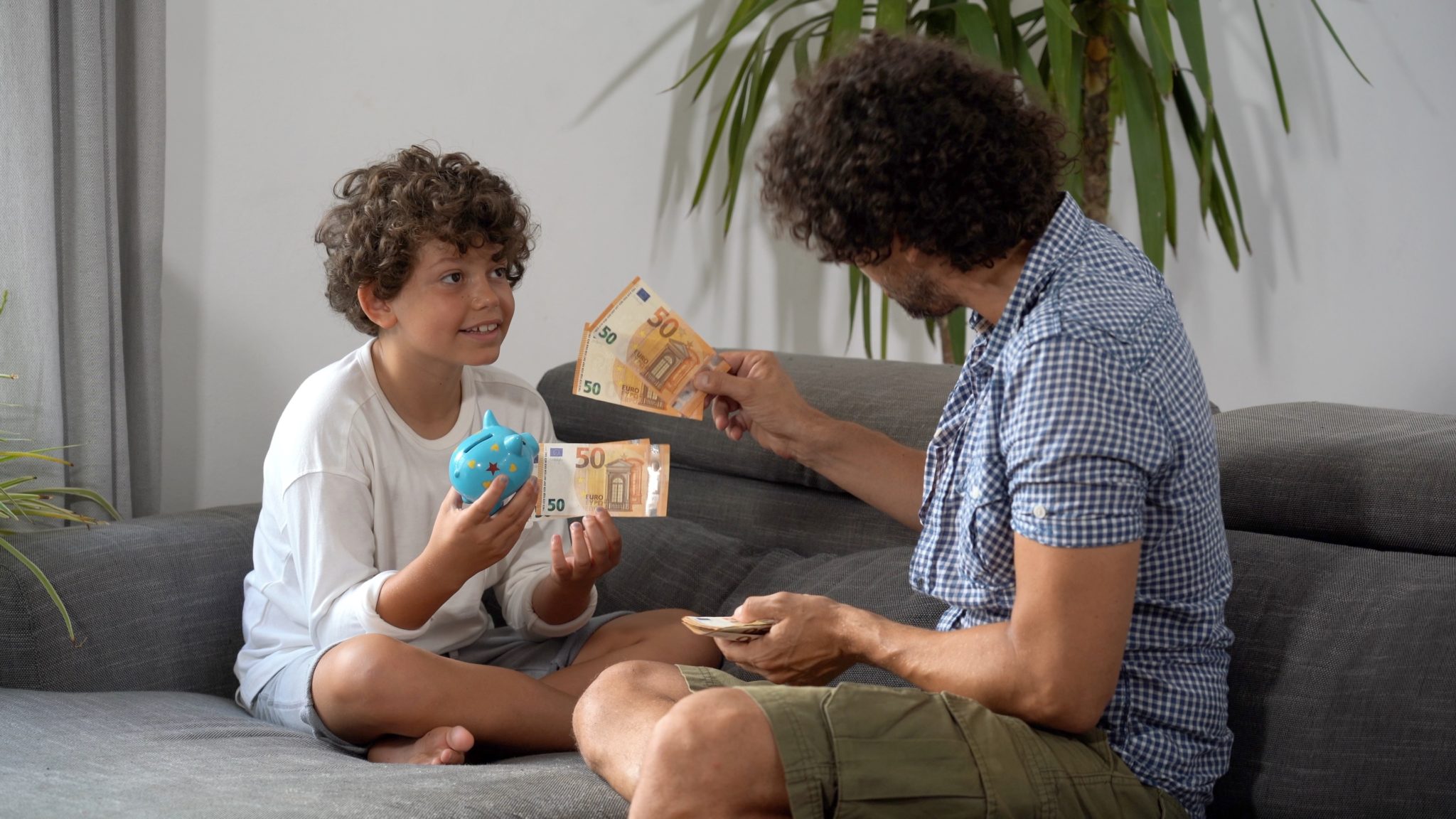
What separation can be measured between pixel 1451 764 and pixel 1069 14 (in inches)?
56.6

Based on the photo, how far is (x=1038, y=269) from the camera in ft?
4.16

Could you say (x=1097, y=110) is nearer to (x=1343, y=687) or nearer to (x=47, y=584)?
(x=1343, y=687)

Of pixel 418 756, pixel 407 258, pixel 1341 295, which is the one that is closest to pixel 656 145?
pixel 407 258

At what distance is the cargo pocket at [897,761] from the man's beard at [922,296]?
454 mm

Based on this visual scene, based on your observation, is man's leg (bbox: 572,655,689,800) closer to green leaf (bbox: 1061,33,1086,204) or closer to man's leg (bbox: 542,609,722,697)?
man's leg (bbox: 542,609,722,697)

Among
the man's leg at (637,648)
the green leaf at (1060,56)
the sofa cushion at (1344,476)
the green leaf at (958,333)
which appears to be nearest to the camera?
the sofa cushion at (1344,476)

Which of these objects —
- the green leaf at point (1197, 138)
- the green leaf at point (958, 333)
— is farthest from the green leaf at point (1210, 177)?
the green leaf at point (958, 333)

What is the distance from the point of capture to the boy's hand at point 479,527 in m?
1.53

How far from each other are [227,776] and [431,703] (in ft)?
0.89

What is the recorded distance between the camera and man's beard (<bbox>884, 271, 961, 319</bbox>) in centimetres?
135

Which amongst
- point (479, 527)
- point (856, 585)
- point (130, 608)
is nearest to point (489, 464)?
point (479, 527)

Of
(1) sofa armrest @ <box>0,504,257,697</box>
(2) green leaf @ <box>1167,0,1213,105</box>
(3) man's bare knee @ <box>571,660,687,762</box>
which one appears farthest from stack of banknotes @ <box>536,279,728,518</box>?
(2) green leaf @ <box>1167,0,1213,105</box>

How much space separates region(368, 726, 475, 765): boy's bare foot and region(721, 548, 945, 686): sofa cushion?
16.7 inches

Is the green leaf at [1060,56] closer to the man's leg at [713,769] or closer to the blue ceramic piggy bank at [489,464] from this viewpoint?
the blue ceramic piggy bank at [489,464]
